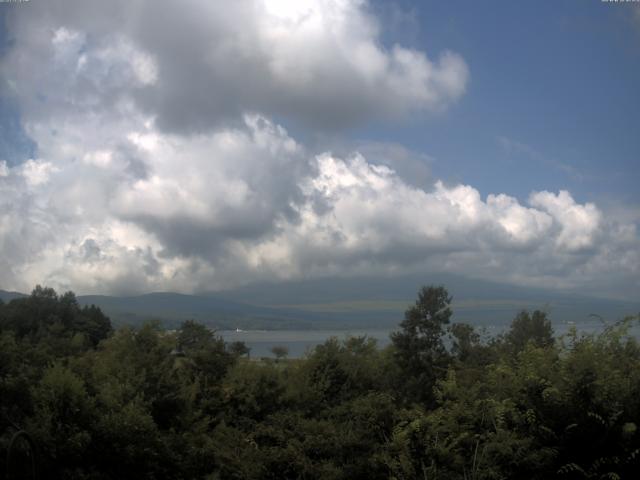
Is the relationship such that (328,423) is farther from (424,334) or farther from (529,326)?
(529,326)

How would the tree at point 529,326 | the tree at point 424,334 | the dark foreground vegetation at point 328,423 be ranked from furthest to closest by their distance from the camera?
the tree at point 529,326 → the tree at point 424,334 → the dark foreground vegetation at point 328,423

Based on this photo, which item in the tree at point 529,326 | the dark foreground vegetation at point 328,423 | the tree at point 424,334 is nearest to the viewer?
the dark foreground vegetation at point 328,423

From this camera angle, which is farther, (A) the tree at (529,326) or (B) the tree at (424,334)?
(A) the tree at (529,326)

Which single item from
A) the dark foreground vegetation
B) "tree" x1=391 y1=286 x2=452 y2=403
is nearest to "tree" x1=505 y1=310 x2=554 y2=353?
"tree" x1=391 y1=286 x2=452 y2=403

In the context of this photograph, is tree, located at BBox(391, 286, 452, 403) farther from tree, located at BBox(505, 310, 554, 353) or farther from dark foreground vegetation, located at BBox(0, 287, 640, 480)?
dark foreground vegetation, located at BBox(0, 287, 640, 480)

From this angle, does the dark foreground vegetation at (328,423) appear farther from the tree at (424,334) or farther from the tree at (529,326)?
the tree at (529,326)

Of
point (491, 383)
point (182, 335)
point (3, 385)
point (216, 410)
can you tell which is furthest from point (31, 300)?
point (491, 383)

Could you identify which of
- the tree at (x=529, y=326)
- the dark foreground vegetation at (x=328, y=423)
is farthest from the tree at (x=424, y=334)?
the dark foreground vegetation at (x=328, y=423)

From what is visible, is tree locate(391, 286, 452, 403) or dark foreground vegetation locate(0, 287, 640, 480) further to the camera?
tree locate(391, 286, 452, 403)

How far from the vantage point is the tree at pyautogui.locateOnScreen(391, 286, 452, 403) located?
29.6 m

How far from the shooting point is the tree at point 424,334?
2958 cm

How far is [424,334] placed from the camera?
A: 3152 cm

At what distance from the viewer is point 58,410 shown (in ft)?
31.0

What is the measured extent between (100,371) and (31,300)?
43.1 meters
